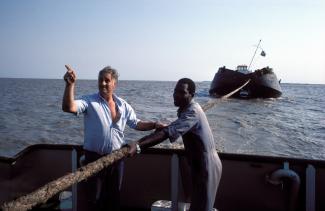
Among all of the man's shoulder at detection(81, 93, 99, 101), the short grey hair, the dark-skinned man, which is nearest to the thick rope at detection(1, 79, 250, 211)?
the dark-skinned man

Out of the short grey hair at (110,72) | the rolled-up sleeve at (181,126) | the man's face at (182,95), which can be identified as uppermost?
the short grey hair at (110,72)

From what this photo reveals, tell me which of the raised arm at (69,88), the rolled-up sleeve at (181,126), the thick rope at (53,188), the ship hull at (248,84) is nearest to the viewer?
the thick rope at (53,188)

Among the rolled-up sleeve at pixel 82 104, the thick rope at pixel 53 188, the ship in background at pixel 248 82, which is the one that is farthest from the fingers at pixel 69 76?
the ship in background at pixel 248 82

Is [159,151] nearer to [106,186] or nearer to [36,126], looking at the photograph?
[106,186]

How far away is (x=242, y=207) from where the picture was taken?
470 cm

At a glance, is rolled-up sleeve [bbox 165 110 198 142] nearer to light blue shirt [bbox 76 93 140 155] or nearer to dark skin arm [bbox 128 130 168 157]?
dark skin arm [bbox 128 130 168 157]

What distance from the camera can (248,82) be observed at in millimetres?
35875

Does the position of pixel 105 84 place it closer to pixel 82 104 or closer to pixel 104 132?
pixel 82 104

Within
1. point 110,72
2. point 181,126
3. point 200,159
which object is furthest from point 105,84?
point 200,159

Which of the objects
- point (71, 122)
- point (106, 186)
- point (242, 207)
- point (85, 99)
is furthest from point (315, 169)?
point (71, 122)

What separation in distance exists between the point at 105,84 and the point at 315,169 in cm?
267

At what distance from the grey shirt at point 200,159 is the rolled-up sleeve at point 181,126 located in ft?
0.03

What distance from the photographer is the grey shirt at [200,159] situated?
2988 mm

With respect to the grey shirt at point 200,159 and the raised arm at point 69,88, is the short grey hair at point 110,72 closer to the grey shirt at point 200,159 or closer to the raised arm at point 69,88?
the raised arm at point 69,88
